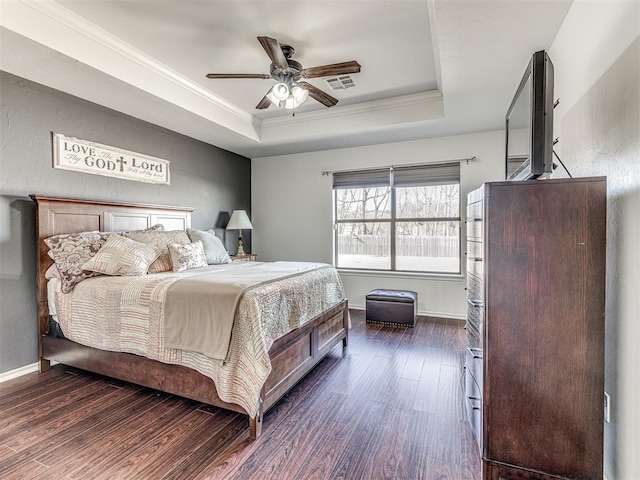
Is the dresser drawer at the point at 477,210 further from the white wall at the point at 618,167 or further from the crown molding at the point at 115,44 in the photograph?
the crown molding at the point at 115,44

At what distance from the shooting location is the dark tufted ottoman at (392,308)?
3.93 meters

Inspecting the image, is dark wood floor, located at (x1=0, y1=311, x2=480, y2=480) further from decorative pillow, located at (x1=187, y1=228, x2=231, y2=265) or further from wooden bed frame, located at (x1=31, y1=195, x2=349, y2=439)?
decorative pillow, located at (x1=187, y1=228, x2=231, y2=265)

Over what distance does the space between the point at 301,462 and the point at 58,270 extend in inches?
93.5

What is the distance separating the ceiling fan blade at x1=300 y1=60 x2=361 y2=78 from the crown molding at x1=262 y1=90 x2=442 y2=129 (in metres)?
1.51

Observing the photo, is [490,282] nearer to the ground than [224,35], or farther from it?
nearer to the ground

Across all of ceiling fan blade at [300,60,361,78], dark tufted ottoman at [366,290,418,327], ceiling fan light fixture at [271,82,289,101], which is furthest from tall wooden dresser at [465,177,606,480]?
dark tufted ottoman at [366,290,418,327]

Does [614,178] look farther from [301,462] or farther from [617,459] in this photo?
[301,462]

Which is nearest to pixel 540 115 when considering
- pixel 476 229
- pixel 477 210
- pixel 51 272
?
pixel 477 210

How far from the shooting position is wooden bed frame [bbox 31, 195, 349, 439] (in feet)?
6.75

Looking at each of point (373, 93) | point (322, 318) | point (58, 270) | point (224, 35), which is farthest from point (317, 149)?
point (58, 270)

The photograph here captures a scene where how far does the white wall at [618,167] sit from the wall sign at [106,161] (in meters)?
3.93

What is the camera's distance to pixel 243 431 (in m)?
1.92

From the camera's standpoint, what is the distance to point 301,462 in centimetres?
166

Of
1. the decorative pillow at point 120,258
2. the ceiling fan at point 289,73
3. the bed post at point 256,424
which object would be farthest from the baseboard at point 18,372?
the ceiling fan at point 289,73
